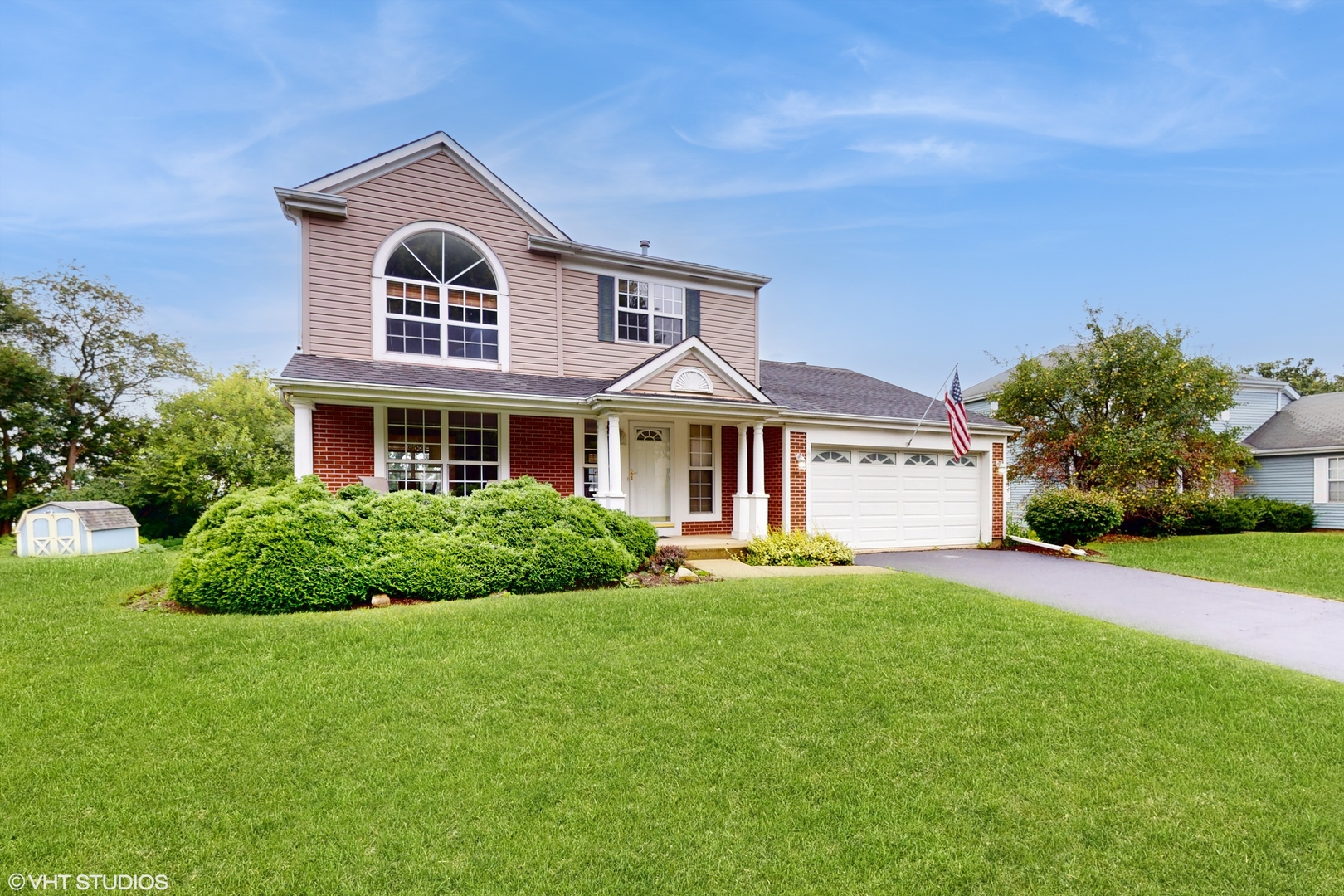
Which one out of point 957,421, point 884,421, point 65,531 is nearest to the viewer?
point 957,421

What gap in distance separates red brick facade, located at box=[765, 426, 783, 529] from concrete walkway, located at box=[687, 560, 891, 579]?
2488 millimetres

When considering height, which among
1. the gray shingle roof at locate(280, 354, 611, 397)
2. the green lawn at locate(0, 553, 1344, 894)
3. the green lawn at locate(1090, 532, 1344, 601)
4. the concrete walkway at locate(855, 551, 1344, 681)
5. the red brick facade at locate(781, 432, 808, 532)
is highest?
the gray shingle roof at locate(280, 354, 611, 397)

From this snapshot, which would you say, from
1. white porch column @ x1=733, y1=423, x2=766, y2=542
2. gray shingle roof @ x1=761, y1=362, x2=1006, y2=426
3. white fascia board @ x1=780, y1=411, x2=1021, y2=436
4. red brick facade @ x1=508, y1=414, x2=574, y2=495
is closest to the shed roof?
red brick facade @ x1=508, y1=414, x2=574, y2=495

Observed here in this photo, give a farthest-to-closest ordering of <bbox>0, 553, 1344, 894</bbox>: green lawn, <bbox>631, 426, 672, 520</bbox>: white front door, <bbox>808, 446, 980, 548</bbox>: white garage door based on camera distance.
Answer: <bbox>808, 446, 980, 548</bbox>: white garage door < <bbox>631, 426, 672, 520</bbox>: white front door < <bbox>0, 553, 1344, 894</bbox>: green lawn

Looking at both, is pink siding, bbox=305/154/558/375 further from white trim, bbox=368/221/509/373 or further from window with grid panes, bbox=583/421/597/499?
window with grid panes, bbox=583/421/597/499

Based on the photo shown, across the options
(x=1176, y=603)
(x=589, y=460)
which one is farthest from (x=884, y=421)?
(x=589, y=460)

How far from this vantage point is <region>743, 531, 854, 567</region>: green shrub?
1069cm

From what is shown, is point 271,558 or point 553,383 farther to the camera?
point 553,383

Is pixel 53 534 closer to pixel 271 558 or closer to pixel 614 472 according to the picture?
pixel 271 558

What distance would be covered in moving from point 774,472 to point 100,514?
603 inches

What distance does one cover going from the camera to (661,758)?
12.7 feet

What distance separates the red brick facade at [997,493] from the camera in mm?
14891

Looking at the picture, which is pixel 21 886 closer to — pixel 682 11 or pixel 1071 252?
pixel 682 11

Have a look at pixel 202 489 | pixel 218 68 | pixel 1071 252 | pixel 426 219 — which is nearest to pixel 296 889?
pixel 426 219
